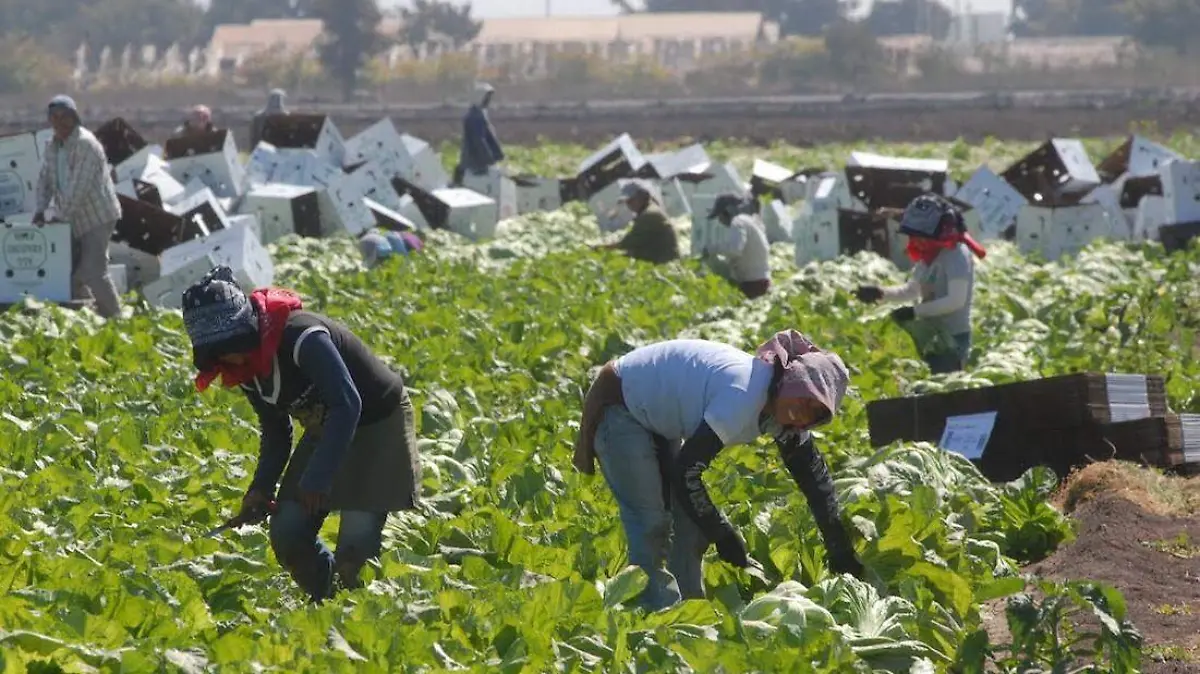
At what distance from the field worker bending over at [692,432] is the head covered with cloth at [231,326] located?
106 cm

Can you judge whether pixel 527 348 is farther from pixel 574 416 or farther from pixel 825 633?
pixel 825 633

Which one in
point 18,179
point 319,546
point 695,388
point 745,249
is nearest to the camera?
point 695,388

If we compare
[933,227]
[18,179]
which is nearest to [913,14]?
[18,179]

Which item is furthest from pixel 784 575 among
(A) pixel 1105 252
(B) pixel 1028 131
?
(B) pixel 1028 131

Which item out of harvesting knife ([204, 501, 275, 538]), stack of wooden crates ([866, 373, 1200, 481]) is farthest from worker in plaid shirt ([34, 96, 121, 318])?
harvesting knife ([204, 501, 275, 538])

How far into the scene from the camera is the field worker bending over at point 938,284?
10.7 m

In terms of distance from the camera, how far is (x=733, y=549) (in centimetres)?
642

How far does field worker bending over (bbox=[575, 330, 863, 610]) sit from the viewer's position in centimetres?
593

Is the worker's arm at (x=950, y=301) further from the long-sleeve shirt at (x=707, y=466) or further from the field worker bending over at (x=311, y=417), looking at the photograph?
the field worker bending over at (x=311, y=417)

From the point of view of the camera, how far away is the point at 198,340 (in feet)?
19.2

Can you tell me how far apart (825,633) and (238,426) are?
14.6 feet

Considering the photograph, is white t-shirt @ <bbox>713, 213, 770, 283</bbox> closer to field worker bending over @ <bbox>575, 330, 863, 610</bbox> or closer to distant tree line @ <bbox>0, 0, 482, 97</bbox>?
field worker bending over @ <bbox>575, 330, 863, 610</bbox>

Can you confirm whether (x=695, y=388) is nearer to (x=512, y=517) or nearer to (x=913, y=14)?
(x=512, y=517)

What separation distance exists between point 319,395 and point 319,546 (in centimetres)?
52
